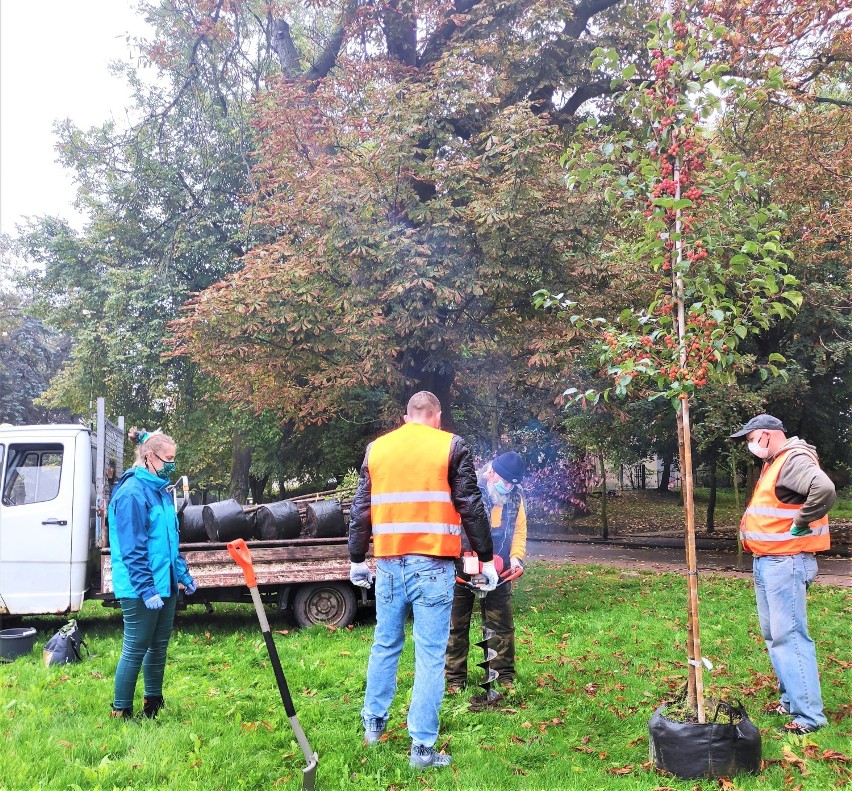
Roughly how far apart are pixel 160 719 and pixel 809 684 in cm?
412

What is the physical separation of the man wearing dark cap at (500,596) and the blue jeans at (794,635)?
1.73 metres

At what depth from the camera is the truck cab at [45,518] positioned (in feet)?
24.5

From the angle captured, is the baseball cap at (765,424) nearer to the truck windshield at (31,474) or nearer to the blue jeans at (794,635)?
the blue jeans at (794,635)

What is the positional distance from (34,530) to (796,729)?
678 centimetres

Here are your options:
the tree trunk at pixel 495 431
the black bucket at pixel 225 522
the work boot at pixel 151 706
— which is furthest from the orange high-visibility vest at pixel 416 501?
the tree trunk at pixel 495 431

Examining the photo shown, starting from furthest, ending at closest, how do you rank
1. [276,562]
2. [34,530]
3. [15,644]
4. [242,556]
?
1. [276,562]
2. [34,530]
3. [15,644]
4. [242,556]

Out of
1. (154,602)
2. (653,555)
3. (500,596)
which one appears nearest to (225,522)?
(154,602)

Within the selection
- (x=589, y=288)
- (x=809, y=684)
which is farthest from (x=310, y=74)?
(x=809, y=684)

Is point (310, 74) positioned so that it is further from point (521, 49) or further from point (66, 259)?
point (66, 259)

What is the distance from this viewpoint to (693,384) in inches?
169

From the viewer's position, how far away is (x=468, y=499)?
4.30m

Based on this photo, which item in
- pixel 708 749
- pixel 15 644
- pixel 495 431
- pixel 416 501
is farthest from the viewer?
pixel 495 431

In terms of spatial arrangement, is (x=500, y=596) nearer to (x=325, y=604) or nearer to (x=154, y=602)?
(x=154, y=602)

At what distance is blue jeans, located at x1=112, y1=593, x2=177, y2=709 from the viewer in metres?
4.82
